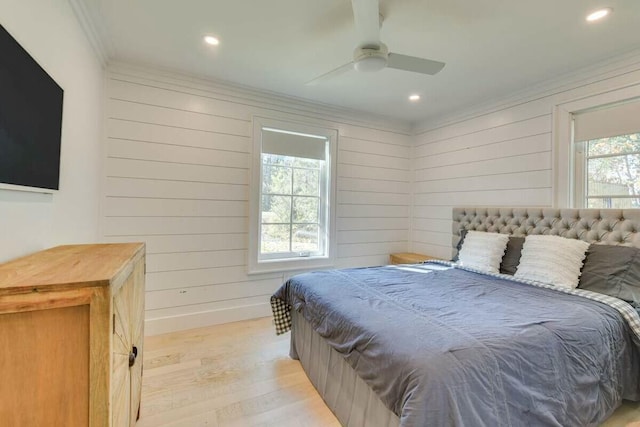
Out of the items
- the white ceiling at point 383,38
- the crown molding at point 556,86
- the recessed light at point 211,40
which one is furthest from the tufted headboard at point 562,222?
the recessed light at point 211,40

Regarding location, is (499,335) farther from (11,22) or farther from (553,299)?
(11,22)

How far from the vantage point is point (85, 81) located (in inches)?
84.3

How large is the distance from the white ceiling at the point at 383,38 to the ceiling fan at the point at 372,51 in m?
0.22

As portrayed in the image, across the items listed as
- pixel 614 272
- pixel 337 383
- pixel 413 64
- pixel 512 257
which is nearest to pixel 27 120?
pixel 337 383

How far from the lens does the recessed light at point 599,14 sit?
1.87m

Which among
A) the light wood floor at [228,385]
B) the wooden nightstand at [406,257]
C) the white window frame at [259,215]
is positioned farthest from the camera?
the wooden nightstand at [406,257]

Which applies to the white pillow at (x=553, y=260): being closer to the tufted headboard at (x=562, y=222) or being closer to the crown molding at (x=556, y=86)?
the tufted headboard at (x=562, y=222)

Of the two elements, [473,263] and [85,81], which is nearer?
[85,81]

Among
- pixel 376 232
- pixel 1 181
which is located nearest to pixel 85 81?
pixel 1 181

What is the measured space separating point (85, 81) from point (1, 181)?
1467 mm

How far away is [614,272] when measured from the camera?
209cm

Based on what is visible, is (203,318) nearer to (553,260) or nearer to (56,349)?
(56,349)

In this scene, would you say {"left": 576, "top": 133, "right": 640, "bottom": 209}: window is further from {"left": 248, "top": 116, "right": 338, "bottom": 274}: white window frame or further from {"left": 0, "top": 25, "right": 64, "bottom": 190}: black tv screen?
{"left": 0, "top": 25, "right": 64, "bottom": 190}: black tv screen

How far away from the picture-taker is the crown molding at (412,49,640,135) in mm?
2375
